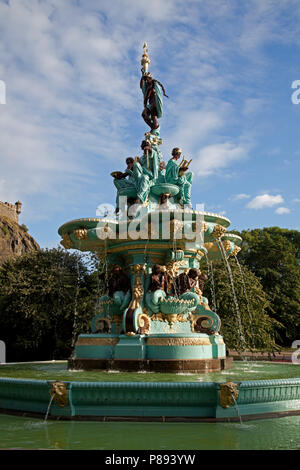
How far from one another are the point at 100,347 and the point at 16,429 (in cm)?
441

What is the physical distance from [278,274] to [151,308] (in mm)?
23150

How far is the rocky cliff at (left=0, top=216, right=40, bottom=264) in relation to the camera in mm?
70188

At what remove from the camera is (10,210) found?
275 ft

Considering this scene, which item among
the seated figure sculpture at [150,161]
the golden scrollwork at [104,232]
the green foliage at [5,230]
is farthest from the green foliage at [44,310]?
the green foliage at [5,230]

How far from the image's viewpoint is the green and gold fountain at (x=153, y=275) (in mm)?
9797

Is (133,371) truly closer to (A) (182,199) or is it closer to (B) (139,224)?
(B) (139,224)

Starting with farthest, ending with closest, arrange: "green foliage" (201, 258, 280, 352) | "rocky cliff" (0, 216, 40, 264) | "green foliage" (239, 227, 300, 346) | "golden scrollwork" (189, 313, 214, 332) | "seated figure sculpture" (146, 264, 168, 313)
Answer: "rocky cliff" (0, 216, 40, 264) < "green foliage" (239, 227, 300, 346) < "green foliage" (201, 258, 280, 352) < "golden scrollwork" (189, 313, 214, 332) < "seated figure sculpture" (146, 264, 168, 313)

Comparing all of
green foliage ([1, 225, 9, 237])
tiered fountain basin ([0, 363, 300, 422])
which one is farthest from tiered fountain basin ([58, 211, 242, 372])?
green foliage ([1, 225, 9, 237])

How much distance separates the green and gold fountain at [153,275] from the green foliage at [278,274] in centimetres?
1683

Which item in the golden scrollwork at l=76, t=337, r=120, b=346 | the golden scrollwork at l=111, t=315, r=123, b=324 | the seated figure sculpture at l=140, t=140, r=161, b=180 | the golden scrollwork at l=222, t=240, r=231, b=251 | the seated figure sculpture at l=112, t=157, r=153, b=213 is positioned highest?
the seated figure sculpture at l=140, t=140, r=161, b=180

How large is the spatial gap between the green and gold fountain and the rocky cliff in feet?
194

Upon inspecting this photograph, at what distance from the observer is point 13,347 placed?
26859 millimetres

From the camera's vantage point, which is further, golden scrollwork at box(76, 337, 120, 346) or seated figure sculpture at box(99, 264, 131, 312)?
seated figure sculpture at box(99, 264, 131, 312)

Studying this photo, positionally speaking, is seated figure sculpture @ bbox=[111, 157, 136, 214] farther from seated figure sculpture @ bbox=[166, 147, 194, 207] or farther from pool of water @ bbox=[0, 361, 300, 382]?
pool of water @ bbox=[0, 361, 300, 382]
